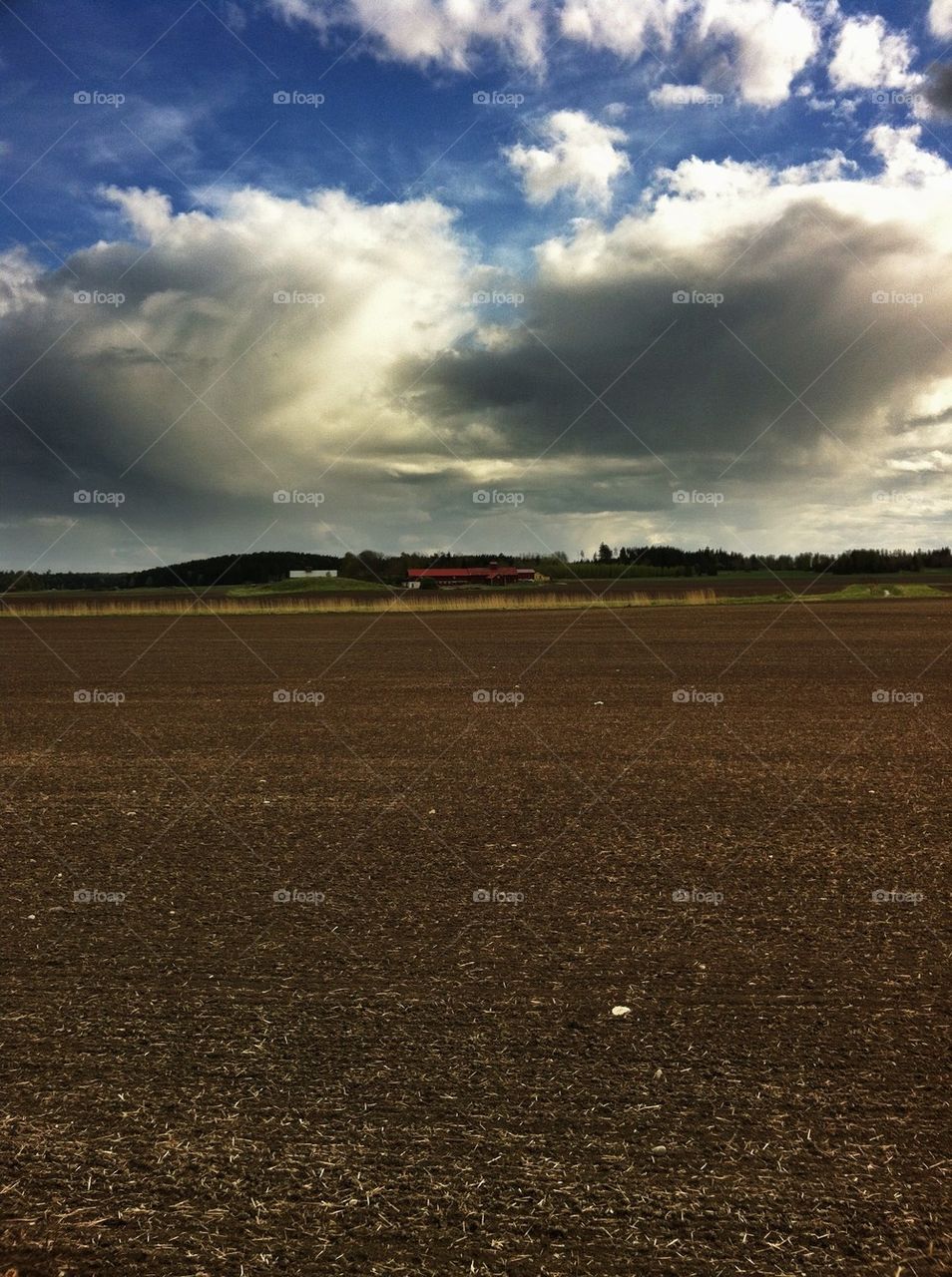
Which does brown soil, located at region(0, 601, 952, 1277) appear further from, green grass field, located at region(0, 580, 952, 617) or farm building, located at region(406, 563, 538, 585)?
farm building, located at region(406, 563, 538, 585)

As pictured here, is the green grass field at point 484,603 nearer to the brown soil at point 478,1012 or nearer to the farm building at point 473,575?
the farm building at point 473,575

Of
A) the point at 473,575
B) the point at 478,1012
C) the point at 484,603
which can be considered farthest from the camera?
the point at 473,575

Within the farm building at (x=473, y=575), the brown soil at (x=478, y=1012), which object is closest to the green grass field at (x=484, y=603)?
the farm building at (x=473, y=575)

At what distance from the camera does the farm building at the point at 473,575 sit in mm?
109250

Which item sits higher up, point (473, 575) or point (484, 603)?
point (473, 575)

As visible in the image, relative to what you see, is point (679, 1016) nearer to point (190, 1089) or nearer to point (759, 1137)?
point (759, 1137)

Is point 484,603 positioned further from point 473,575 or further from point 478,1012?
point 473,575

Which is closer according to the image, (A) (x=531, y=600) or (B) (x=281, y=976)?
(B) (x=281, y=976)

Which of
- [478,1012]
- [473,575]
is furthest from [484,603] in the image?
[473,575]

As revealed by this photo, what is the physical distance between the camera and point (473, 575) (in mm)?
115938

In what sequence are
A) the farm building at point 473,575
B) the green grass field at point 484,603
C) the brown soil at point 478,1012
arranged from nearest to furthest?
1. the brown soil at point 478,1012
2. the green grass field at point 484,603
3. the farm building at point 473,575

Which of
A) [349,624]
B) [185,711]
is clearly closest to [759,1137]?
[185,711]

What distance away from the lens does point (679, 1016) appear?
471 cm

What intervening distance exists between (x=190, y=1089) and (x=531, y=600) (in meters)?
57.1
